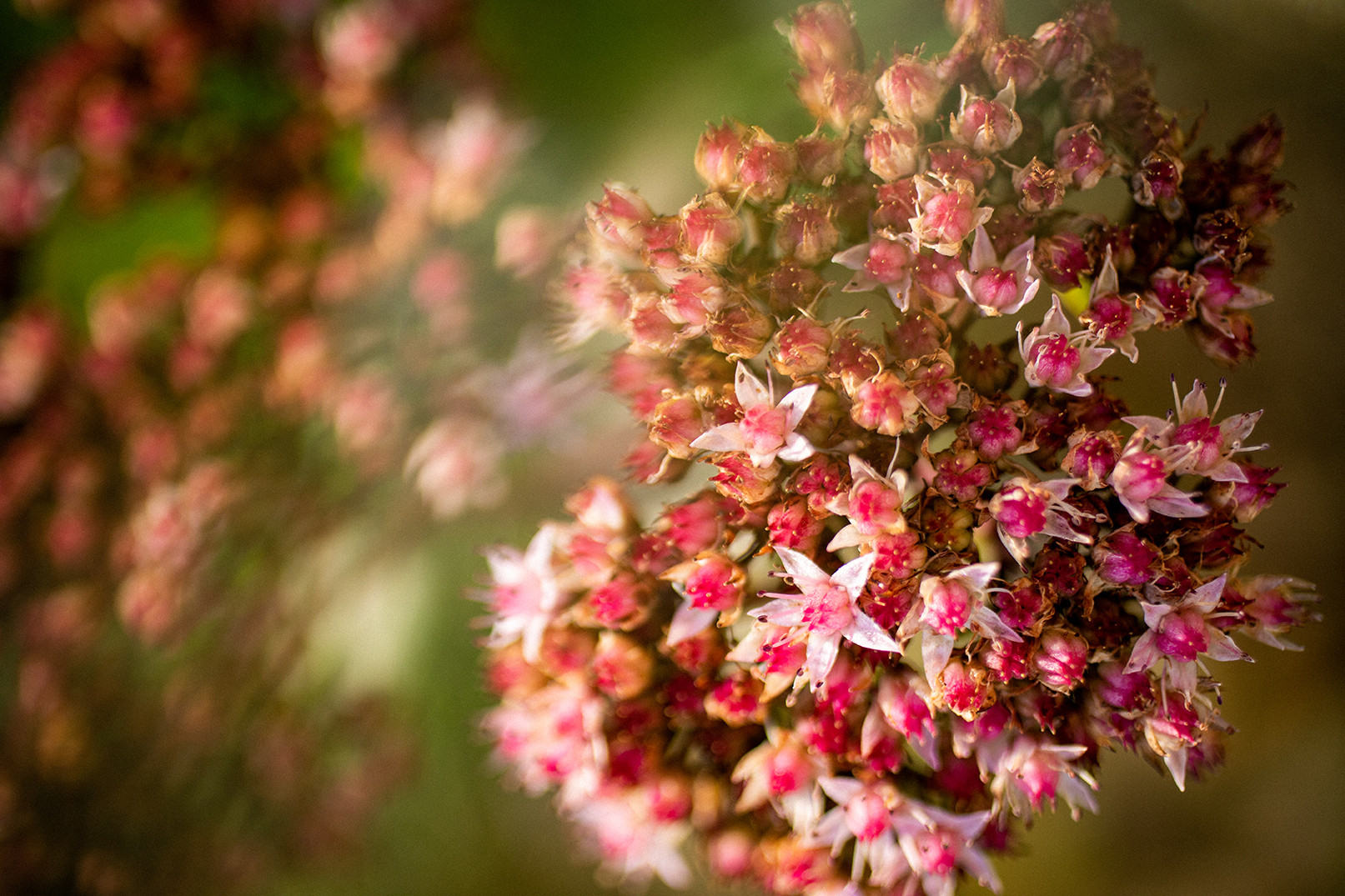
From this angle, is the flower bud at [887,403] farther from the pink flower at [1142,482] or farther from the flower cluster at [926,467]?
the pink flower at [1142,482]

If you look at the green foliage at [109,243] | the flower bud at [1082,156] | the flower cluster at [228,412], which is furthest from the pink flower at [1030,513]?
the green foliage at [109,243]

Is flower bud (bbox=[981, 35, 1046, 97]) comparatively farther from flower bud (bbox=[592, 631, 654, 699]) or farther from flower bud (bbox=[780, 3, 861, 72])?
flower bud (bbox=[592, 631, 654, 699])

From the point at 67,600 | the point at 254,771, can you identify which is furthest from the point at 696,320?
the point at 67,600

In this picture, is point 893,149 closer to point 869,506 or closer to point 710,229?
point 710,229

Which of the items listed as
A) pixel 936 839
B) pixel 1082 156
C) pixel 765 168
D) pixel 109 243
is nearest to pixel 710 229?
pixel 765 168

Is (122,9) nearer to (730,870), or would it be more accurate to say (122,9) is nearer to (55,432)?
(55,432)

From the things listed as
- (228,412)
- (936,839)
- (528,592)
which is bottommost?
(936,839)
